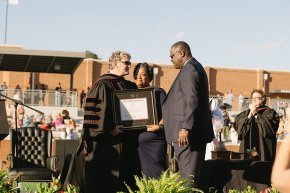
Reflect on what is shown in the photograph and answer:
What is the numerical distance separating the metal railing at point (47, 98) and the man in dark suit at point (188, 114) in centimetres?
2559

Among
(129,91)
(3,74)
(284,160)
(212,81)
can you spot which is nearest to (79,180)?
(129,91)

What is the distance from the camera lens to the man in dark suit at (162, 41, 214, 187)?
7.03 meters

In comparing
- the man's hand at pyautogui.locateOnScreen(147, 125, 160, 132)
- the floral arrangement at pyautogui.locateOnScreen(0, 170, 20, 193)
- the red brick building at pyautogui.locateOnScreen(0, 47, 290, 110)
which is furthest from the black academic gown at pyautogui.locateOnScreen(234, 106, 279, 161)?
the red brick building at pyautogui.locateOnScreen(0, 47, 290, 110)

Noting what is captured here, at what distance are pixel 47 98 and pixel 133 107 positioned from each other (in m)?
26.5

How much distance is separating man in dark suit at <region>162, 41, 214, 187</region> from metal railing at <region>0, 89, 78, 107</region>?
1007 inches

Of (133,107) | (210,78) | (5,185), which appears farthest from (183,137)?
(210,78)

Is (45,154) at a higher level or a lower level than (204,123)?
lower

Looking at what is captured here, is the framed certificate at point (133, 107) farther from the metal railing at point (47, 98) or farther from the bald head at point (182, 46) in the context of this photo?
the metal railing at point (47, 98)

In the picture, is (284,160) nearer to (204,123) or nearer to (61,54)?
(204,123)

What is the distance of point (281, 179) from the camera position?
1971mm

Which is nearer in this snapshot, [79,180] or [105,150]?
[105,150]

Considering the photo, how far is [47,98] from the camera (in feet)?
110

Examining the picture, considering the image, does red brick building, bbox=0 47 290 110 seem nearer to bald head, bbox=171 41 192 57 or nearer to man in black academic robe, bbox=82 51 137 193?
man in black academic robe, bbox=82 51 137 193

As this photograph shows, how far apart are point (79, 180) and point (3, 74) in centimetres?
5241
